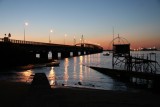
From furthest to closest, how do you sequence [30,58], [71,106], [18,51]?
[30,58]
[18,51]
[71,106]

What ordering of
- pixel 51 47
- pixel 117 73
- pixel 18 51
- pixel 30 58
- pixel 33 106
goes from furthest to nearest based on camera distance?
pixel 51 47
pixel 30 58
pixel 18 51
pixel 117 73
pixel 33 106

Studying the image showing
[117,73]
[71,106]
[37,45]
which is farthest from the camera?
[37,45]

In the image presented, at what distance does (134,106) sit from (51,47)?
96821mm

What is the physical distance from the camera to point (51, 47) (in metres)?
111

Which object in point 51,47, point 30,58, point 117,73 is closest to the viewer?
point 117,73

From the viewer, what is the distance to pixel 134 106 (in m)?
15.8

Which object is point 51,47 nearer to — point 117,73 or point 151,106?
point 117,73

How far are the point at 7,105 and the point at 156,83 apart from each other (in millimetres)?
19184

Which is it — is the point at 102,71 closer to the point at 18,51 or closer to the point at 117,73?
the point at 117,73

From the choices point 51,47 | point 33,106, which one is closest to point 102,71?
point 33,106

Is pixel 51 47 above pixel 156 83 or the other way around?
above

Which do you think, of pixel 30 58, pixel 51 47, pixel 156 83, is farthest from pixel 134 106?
pixel 51 47

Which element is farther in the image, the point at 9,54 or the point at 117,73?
the point at 9,54

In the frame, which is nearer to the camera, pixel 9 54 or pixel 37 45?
pixel 9 54
